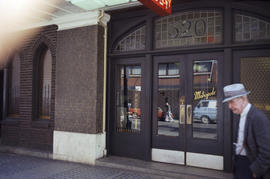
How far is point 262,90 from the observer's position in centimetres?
463

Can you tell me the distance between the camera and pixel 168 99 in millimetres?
5555

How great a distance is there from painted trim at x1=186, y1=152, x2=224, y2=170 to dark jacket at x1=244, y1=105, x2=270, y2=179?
253 cm

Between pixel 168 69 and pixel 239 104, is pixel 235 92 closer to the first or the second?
pixel 239 104

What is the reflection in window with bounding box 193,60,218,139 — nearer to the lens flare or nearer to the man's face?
the man's face

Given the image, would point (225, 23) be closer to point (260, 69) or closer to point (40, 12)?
point (260, 69)

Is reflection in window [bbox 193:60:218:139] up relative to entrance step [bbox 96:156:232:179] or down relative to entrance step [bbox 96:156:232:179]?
up

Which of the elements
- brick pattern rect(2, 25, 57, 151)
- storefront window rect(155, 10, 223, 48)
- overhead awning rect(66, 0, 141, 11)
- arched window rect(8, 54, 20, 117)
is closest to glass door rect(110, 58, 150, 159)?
storefront window rect(155, 10, 223, 48)

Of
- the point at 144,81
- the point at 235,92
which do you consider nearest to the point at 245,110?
the point at 235,92

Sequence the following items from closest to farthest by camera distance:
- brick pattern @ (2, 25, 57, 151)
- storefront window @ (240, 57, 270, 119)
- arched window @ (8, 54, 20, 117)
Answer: storefront window @ (240, 57, 270, 119) < brick pattern @ (2, 25, 57, 151) < arched window @ (8, 54, 20, 117)

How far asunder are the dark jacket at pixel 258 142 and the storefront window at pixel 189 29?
2.89 m

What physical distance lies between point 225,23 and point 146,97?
2.33m

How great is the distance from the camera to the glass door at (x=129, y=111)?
5.77 metres

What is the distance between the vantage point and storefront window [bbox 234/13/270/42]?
4652 mm

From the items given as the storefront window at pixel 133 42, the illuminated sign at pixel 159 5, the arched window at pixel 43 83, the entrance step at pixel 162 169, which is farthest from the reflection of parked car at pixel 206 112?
the arched window at pixel 43 83
